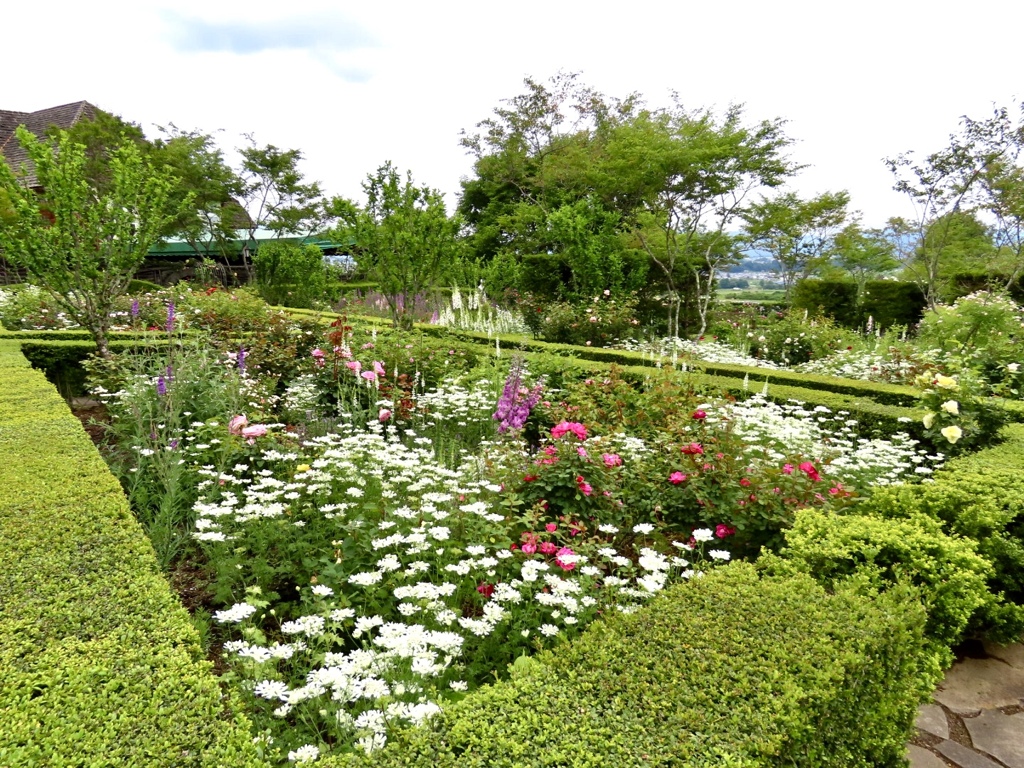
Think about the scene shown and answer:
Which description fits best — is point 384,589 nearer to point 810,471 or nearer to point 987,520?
point 810,471

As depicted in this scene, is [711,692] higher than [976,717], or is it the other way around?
[711,692]

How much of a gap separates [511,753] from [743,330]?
1144cm

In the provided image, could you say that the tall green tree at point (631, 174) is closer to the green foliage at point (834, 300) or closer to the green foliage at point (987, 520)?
the green foliage at point (834, 300)

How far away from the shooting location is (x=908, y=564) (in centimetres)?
242

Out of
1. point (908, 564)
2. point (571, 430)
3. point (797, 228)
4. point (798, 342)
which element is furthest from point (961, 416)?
point (797, 228)

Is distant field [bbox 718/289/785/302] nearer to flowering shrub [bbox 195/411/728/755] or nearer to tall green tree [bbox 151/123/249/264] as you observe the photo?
tall green tree [bbox 151/123/249/264]

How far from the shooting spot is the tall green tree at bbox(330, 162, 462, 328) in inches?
329

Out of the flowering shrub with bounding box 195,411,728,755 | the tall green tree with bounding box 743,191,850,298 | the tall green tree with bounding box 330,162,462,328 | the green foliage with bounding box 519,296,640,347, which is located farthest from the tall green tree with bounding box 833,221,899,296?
the flowering shrub with bounding box 195,411,728,755

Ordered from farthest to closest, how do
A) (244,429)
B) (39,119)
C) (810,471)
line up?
(39,119) < (244,429) < (810,471)

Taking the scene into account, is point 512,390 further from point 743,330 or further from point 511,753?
point 743,330

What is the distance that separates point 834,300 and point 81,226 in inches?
656

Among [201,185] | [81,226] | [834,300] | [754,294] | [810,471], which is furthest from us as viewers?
[754,294]

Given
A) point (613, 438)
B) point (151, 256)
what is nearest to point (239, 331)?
point (613, 438)

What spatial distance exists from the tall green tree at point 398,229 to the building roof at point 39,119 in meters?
21.5
